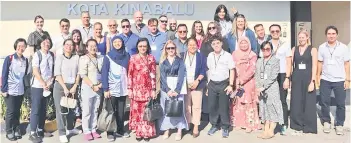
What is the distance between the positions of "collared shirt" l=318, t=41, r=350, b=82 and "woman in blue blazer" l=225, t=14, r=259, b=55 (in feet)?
3.20

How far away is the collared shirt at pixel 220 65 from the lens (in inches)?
202

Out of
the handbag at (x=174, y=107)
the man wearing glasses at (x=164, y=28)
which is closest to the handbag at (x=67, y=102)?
the handbag at (x=174, y=107)

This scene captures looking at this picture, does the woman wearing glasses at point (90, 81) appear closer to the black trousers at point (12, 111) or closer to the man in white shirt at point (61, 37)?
the man in white shirt at point (61, 37)

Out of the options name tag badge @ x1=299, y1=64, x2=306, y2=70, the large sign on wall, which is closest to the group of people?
name tag badge @ x1=299, y1=64, x2=306, y2=70

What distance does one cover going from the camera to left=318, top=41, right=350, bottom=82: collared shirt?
16.9 feet

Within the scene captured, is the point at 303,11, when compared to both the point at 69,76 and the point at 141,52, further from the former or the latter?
the point at 69,76

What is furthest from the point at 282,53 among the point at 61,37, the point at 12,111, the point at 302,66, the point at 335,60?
the point at 12,111

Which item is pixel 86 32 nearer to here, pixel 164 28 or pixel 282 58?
pixel 164 28

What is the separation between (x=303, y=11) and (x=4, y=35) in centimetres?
696

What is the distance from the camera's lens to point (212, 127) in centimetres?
545

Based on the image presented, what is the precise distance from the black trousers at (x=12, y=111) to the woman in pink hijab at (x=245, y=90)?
3.01 meters

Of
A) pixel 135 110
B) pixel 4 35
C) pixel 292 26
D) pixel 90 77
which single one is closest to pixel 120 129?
pixel 135 110

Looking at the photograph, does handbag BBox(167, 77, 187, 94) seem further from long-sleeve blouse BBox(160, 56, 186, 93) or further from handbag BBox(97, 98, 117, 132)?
handbag BBox(97, 98, 117, 132)

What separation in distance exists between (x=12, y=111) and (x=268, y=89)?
3511mm
